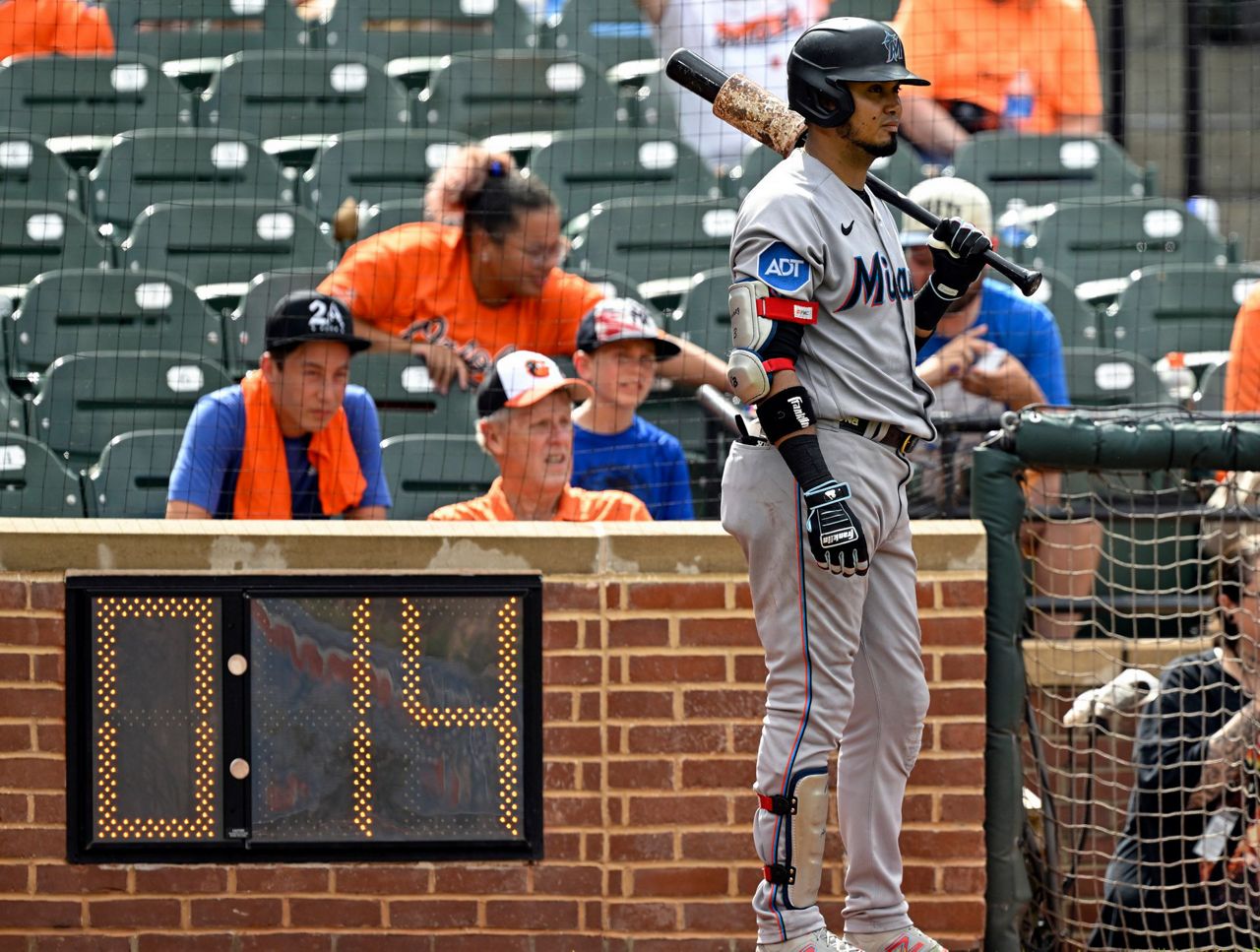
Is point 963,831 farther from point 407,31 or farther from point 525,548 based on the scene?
point 407,31

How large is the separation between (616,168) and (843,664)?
4.18 m

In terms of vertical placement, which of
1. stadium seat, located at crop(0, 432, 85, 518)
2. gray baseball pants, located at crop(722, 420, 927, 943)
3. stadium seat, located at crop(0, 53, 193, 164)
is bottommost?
gray baseball pants, located at crop(722, 420, 927, 943)

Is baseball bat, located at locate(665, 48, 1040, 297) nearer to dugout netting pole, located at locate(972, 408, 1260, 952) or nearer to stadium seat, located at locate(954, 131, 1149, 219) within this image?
dugout netting pole, located at locate(972, 408, 1260, 952)

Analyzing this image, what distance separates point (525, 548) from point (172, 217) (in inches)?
120

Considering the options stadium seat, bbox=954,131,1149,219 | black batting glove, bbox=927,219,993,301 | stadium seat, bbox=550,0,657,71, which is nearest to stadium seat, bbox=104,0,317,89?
stadium seat, bbox=550,0,657,71

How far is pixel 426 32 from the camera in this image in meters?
8.31

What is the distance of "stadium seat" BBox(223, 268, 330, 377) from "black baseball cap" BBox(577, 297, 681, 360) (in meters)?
1.19

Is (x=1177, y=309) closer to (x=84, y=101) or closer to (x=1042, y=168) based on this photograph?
(x=1042, y=168)

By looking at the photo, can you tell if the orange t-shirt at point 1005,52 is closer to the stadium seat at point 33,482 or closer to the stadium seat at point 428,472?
the stadium seat at point 428,472

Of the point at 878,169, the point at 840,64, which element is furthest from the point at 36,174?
the point at 840,64

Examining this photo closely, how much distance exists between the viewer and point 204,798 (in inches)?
166

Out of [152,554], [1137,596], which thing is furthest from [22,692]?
[1137,596]

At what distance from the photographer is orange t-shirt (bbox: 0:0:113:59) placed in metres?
7.59

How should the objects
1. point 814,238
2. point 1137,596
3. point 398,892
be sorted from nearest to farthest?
point 814,238
point 398,892
point 1137,596
